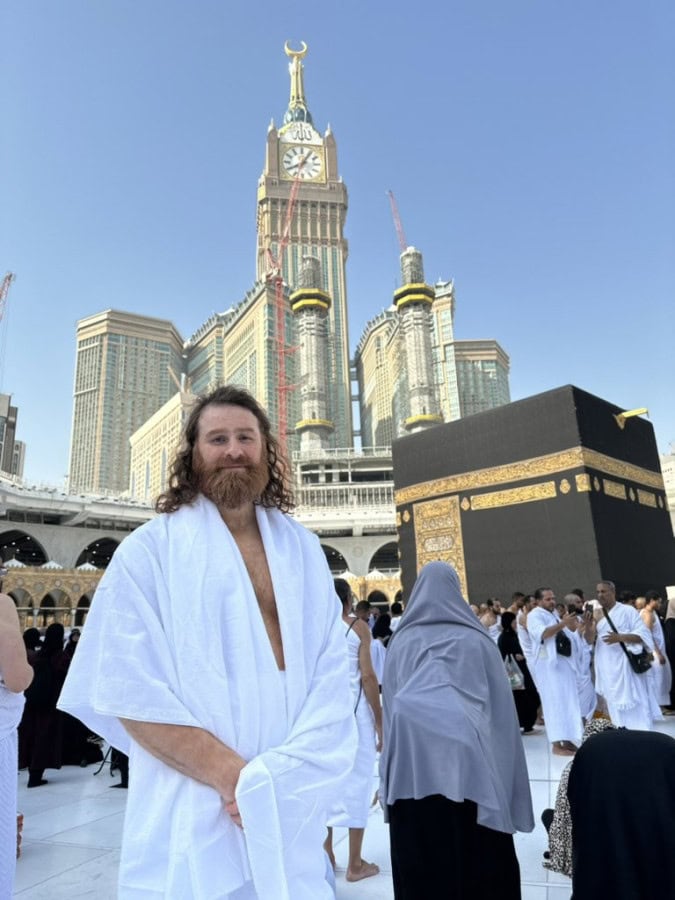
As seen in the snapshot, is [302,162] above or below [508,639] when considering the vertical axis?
above

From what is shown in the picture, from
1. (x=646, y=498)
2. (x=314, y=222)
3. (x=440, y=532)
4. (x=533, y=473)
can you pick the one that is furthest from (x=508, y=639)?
(x=314, y=222)

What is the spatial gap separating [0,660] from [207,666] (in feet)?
4.15

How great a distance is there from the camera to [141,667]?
974 millimetres

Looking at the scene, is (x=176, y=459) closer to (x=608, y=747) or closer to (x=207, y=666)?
(x=207, y=666)

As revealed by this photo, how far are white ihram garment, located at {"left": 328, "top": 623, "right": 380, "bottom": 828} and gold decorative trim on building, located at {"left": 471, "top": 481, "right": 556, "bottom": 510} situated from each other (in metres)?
11.6

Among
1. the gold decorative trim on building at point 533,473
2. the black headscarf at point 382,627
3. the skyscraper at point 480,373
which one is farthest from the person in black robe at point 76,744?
the skyscraper at point 480,373

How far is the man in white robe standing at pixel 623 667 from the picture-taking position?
14.8 ft

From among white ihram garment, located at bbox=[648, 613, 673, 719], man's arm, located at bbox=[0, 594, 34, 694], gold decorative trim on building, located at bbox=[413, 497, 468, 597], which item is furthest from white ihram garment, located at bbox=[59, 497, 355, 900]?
gold decorative trim on building, located at bbox=[413, 497, 468, 597]

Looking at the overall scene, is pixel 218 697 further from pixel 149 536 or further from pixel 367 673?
pixel 367 673

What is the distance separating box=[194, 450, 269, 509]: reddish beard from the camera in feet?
3.95

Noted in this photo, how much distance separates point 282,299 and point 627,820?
60.1 meters

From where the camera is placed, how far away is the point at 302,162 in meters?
68.1

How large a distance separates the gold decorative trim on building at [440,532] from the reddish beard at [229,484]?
1418 cm

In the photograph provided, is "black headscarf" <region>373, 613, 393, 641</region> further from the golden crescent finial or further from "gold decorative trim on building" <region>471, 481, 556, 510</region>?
the golden crescent finial
